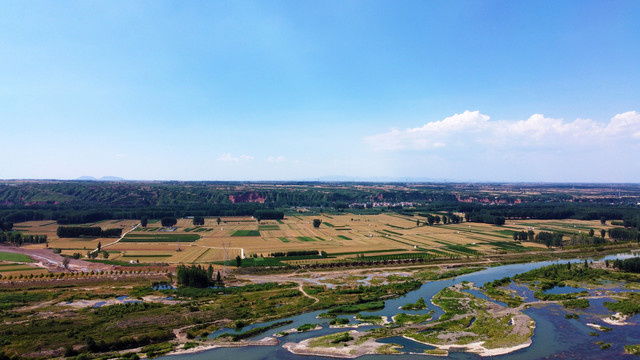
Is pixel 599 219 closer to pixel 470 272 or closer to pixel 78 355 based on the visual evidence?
pixel 470 272

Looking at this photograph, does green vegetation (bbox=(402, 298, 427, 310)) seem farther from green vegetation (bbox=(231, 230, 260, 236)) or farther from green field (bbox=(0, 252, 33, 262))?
green field (bbox=(0, 252, 33, 262))

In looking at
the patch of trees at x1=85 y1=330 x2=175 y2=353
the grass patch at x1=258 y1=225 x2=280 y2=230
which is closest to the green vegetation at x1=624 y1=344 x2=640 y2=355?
the patch of trees at x1=85 y1=330 x2=175 y2=353

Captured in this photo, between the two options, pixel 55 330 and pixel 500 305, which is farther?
pixel 500 305

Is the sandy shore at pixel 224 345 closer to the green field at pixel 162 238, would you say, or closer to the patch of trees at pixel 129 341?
the patch of trees at pixel 129 341

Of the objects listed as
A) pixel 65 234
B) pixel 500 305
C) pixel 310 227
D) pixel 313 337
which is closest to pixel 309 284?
pixel 313 337

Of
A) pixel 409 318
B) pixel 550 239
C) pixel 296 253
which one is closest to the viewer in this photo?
pixel 409 318

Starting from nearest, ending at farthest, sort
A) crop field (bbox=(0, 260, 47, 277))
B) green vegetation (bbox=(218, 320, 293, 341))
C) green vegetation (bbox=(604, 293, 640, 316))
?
green vegetation (bbox=(218, 320, 293, 341)) → green vegetation (bbox=(604, 293, 640, 316)) → crop field (bbox=(0, 260, 47, 277))

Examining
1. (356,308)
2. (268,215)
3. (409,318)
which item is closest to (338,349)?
(356,308)

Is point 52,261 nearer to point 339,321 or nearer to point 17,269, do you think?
point 17,269
